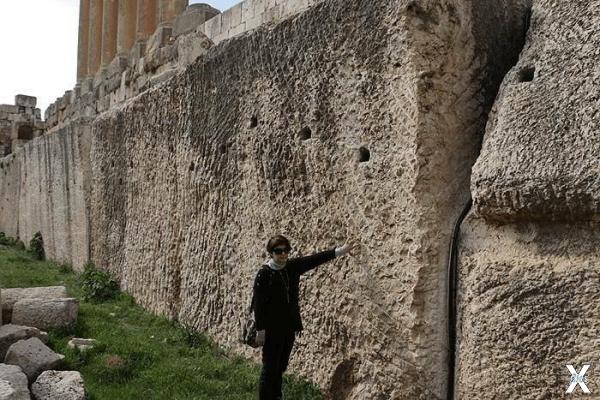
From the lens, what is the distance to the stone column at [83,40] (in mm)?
17641

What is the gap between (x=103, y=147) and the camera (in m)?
8.16

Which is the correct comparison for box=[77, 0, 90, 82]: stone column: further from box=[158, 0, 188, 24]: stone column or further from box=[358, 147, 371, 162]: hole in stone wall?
box=[358, 147, 371, 162]: hole in stone wall

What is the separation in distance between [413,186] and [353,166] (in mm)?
509

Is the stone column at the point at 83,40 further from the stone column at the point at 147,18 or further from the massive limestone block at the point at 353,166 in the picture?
the massive limestone block at the point at 353,166

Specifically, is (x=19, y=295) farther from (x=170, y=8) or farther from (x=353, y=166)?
(x=170, y=8)

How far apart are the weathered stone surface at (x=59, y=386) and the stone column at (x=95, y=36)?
44.3 ft

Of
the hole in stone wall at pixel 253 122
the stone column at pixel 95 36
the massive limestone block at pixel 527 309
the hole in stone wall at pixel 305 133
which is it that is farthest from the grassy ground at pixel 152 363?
the stone column at pixel 95 36

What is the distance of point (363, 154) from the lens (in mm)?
3693

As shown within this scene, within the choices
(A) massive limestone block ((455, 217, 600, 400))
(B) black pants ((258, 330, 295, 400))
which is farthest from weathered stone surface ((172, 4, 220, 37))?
(A) massive limestone block ((455, 217, 600, 400))

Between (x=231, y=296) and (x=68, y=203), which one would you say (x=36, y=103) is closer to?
(x=68, y=203)

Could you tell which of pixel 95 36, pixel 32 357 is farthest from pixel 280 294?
pixel 95 36

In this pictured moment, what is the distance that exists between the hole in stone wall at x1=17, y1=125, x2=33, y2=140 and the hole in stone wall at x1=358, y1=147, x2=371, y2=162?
17.4 meters

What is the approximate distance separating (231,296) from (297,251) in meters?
0.97

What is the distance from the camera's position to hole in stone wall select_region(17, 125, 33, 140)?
19141 mm
